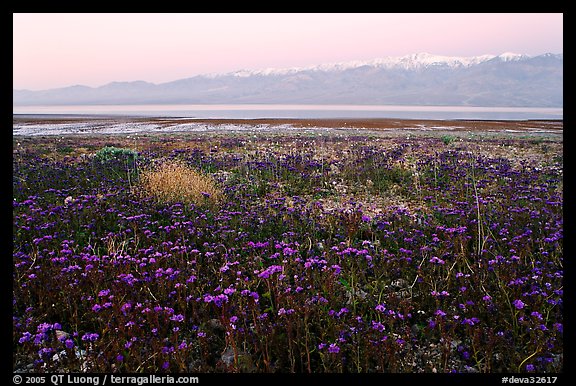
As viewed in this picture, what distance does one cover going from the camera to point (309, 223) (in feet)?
22.1

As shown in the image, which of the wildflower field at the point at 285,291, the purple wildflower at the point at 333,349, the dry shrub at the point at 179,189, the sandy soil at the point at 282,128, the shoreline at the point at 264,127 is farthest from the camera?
the shoreline at the point at 264,127

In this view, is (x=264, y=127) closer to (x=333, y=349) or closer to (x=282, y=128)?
(x=282, y=128)

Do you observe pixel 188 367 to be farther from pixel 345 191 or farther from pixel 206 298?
pixel 345 191

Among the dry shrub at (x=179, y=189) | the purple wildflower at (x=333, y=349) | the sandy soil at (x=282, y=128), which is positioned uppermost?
the sandy soil at (x=282, y=128)

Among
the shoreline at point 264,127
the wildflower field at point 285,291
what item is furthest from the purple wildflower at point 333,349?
the shoreline at point 264,127

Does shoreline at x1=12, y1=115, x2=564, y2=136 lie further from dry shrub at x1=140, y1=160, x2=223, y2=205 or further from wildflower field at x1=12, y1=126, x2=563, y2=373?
wildflower field at x1=12, y1=126, x2=563, y2=373

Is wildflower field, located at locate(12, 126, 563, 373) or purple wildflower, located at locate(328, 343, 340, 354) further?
wildflower field, located at locate(12, 126, 563, 373)

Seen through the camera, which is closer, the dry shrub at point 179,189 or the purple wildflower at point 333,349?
the purple wildflower at point 333,349

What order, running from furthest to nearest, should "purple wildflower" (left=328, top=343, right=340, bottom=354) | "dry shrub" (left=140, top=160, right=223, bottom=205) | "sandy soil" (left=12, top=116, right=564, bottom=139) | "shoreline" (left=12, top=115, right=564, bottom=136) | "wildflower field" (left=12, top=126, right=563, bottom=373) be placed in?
"shoreline" (left=12, top=115, right=564, bottom=136), "sandy soil" (left=12, top=116, right=564, bottom=139), "dry shrub" (left=140, top=160, right=223, bottom=205), "wildflower field" (left=12, top=126, right=563, bottom=373), "purple wildflower" (left=328, top=343, right=340, bottom=354)

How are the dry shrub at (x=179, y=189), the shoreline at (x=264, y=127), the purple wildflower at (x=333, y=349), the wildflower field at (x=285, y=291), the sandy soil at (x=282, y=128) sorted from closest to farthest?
the purple wildflower at (x=333, y=349) → the wildflower field at (x=285, y=291) → the dry shrub at (x=179, y=189) → the sandy soil at (x=282, y=128) → the shoreline at (x=264, y=127)

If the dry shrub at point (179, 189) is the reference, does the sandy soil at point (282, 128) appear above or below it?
above

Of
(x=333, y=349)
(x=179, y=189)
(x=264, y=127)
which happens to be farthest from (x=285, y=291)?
(x=264, y=127)

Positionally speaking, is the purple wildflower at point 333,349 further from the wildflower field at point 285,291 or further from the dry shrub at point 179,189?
the dry shrub at point 179,189

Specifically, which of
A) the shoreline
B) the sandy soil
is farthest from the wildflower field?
the shoreline
